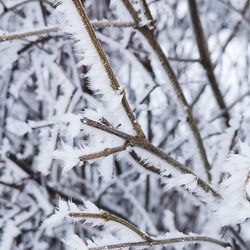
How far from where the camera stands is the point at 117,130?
86 cm

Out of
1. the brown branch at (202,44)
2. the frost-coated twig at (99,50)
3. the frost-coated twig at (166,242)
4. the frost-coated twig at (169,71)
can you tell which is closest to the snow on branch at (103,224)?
the frost-coated twig at (166,242)

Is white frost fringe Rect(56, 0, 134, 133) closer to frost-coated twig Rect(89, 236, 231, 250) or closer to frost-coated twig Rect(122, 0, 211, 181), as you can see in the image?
frost-coated twig Rect(89, 236, 231, 250)

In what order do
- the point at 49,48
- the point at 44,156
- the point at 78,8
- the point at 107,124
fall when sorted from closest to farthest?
1. the point at 78,8
2. the point at 107,124
3. the point at 44,156
4. the point at 49,48

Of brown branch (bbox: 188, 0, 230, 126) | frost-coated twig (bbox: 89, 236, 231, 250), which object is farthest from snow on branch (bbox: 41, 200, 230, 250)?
brown branch (bbox: 188, 0, 230, 126)

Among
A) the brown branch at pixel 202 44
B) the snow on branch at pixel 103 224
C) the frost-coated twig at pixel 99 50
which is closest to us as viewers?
the frost-coated twig at pixel 99 50

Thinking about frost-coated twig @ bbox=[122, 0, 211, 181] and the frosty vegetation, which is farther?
frost-coated twig @ bbox=[122, 0, 211, 181]

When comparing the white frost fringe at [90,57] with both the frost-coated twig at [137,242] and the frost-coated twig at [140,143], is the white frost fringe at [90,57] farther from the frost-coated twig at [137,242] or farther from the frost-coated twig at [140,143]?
the frost-coated twig at [137,242]

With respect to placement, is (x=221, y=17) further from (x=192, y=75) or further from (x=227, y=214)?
(x=227, y=214)

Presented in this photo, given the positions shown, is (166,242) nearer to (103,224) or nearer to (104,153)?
(103,224)

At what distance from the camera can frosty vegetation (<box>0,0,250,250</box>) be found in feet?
2.77

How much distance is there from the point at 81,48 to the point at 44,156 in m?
0.88

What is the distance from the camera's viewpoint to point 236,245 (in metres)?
1.66

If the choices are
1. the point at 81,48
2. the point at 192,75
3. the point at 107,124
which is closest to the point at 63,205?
the point at 107,124

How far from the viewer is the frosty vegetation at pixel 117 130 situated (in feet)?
2.77
